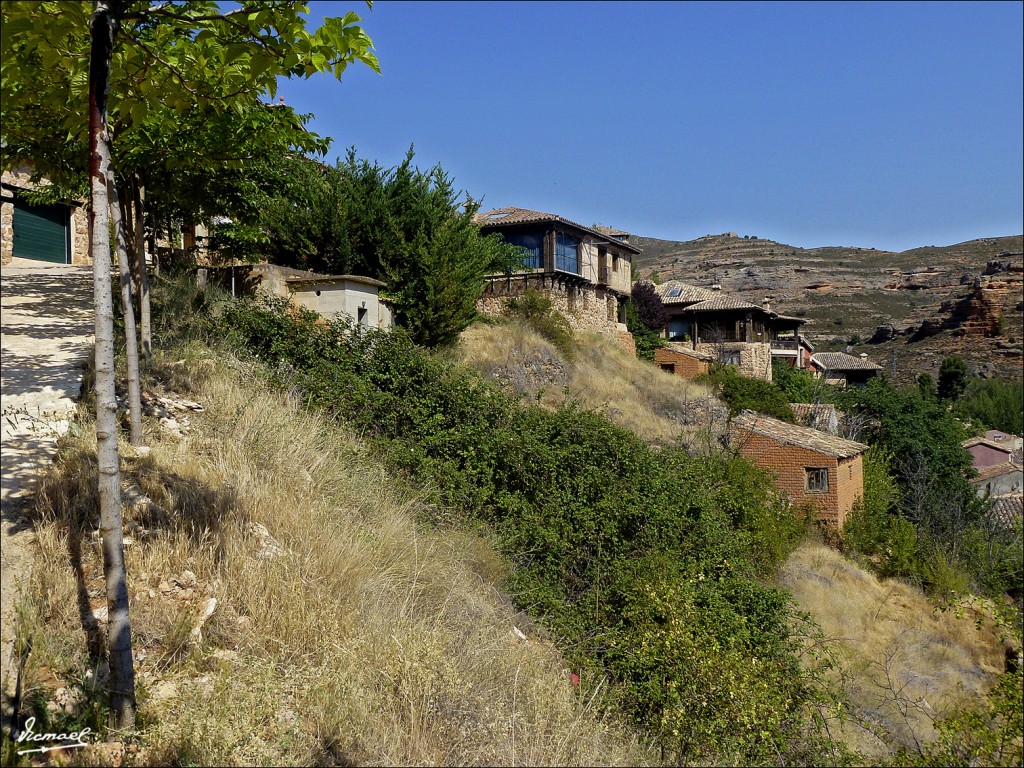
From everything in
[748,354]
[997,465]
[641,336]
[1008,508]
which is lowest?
[1008,508]

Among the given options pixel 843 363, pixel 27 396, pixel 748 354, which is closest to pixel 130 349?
pixel 27 396

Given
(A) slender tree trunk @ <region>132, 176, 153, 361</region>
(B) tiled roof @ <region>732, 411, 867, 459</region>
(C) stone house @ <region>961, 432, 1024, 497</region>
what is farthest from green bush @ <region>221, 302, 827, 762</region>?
(C) stone house @ <region>961, 432, 1024, 497</region>

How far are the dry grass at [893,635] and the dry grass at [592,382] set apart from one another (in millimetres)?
4997

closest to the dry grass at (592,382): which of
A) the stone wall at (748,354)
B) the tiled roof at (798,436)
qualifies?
the tiled roof at (798,436)

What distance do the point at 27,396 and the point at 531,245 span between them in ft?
80.4

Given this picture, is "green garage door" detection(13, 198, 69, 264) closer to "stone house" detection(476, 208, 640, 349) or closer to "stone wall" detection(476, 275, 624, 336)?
"stone wall" detection(476, 275, 624, 336)

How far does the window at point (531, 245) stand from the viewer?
29.1 metres

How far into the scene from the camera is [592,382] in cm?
2294

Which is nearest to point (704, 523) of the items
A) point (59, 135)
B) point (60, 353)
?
point (60, 353)

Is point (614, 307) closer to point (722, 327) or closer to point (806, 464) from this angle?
point (722, 327)

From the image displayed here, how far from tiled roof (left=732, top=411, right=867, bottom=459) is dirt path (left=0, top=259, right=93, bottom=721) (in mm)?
17644

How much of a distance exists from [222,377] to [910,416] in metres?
30.1

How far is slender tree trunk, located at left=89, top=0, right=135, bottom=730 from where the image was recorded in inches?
128

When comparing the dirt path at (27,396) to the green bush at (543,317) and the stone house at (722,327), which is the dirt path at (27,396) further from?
the stone house at (722,327)
